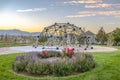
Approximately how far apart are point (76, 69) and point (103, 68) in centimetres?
160

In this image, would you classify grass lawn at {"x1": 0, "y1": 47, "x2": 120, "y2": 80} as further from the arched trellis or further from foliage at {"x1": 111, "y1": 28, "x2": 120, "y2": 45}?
foliage at {"x1": 111, "y1": 28, "x2": 120, "y2": 45}

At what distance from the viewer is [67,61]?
12469 millimetres

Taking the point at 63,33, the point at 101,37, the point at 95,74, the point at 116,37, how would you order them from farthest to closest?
the point at 101,37 → the point at 116,37 → the point at 63,33 → the point at 95,74

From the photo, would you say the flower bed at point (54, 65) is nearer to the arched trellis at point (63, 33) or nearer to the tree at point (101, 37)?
the arched trellis at point (63, 33)

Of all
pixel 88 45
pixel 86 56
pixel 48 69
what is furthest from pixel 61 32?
pixel 48 69

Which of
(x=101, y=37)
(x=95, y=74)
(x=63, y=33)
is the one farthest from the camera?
(x=101, y=37)

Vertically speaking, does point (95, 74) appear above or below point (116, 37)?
below

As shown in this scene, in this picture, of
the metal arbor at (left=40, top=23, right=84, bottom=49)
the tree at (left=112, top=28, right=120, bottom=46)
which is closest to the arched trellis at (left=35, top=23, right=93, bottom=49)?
the metal arbor at (left=40, top=23, right=84, bottom=49)

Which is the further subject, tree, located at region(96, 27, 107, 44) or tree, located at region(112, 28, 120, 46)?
tree, located at region(96, 27, 107, 44)

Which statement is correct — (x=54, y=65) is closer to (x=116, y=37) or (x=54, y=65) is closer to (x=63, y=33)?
(x=63, y=33)

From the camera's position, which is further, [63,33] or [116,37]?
[116,37]

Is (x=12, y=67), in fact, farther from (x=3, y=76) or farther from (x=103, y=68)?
(x=103, y=68)

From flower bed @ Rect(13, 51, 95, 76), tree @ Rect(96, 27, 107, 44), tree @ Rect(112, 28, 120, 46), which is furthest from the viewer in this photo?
tree @ Rect(96, 27, 107, 44)

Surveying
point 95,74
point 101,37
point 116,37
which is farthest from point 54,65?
point 101,37
